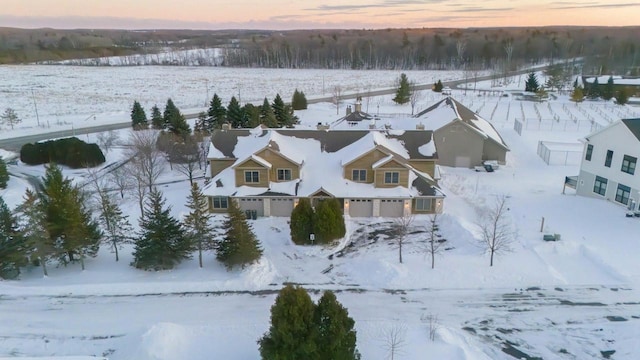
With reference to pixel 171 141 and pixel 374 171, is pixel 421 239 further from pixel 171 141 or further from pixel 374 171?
pixel 171 141

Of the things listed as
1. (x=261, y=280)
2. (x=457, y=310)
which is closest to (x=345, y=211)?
(x=261, y=280)

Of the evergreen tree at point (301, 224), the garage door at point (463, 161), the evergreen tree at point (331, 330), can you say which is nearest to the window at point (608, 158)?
the garage door at point (463, 161)

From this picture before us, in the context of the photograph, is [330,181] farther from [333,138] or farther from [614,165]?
[614,165]

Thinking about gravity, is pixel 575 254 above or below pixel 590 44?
below

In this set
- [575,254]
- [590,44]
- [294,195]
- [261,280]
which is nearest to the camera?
[261,280]

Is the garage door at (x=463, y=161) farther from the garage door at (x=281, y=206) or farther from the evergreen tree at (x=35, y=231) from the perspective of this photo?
the evergreen tree at (x=35, y=231)
